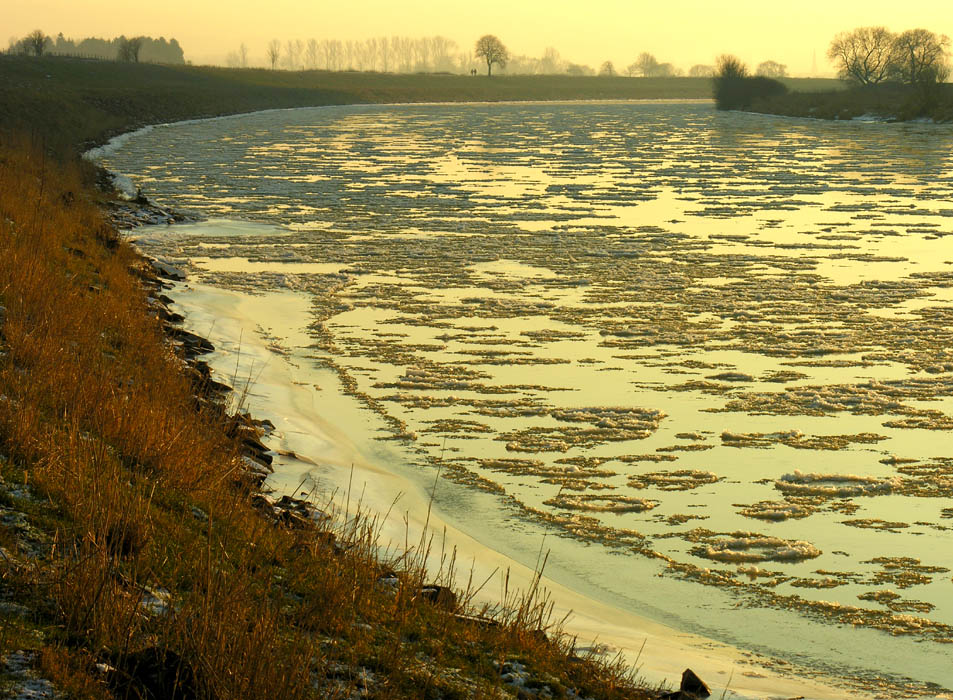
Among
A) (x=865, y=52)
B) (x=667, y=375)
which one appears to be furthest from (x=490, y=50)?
(x=667, y=375)

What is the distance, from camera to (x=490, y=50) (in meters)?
182

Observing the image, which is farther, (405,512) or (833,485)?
(833,485)

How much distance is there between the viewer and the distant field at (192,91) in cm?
4656

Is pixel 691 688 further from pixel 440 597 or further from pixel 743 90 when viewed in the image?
pixel 743 90

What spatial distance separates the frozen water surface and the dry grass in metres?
1.52

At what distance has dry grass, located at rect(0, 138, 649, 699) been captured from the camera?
12.8 ft

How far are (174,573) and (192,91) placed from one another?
84.2 meters

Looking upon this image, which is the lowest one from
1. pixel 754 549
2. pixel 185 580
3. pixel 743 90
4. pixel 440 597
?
pixel 754 549

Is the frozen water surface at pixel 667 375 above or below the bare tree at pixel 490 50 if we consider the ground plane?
below

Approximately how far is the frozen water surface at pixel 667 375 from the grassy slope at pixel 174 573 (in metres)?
1.59

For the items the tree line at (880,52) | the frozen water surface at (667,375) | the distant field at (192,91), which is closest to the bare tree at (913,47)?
the tree line at (880,52)

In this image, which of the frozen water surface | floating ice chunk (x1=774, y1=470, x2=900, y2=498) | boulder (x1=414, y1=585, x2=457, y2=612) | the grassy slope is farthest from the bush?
boulder (x1=414, y1=585, x2=457, y2=612)

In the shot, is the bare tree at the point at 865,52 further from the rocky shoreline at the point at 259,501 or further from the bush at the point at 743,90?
the rocky shoreline at the point at 259,501

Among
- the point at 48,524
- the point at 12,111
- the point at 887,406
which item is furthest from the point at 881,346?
the point at 12,111
